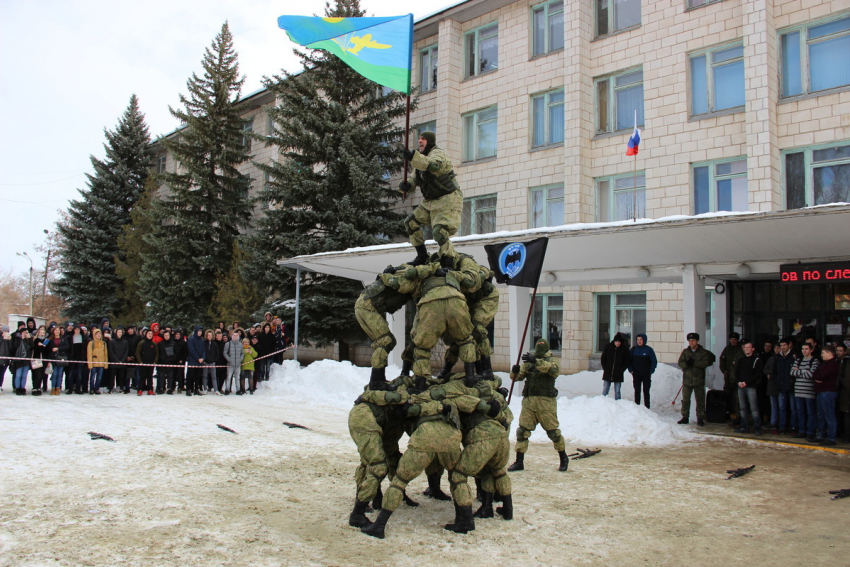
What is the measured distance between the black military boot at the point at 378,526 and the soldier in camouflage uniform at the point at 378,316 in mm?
1225

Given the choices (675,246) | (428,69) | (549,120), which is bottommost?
(675,246)

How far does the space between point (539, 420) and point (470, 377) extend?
265 centimetres

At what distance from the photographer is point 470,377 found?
6.02m

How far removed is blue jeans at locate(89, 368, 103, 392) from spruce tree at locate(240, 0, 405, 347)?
7.30 metres

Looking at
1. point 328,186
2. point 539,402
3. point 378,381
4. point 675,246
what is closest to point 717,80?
point 675,246

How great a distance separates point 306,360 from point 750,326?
17.9 m

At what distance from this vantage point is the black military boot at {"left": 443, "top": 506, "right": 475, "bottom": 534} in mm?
5359

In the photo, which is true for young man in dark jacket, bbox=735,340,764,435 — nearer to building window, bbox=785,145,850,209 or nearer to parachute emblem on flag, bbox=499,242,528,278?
parachute emblem on flag, bbox=499,242,528,278

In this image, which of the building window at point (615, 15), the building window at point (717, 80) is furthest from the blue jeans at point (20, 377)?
the building window at point (615, 15)

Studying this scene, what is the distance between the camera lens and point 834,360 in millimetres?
9992

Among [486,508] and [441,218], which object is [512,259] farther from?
[486,508]

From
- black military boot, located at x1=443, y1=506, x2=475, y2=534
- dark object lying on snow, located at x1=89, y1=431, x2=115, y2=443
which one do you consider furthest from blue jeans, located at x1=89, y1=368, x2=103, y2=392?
black military boot, located at x1=443, y1=506, x2=475, y2=534

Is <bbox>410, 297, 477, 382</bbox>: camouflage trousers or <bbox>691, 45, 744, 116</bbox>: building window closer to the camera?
<bbox>410, 297, 477, 382</bbox>: camouflage trousers

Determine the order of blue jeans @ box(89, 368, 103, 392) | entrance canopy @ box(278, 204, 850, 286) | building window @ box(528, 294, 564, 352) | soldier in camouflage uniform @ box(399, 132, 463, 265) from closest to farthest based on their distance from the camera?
soldier in camouflage uniform @ box(399, 132, 463, 265), entrance canopy @ box(278, 204, 850, 286), blue jeans @ box(89, 368, 103, 392), building window @ box(528, 294, 564, 352)
